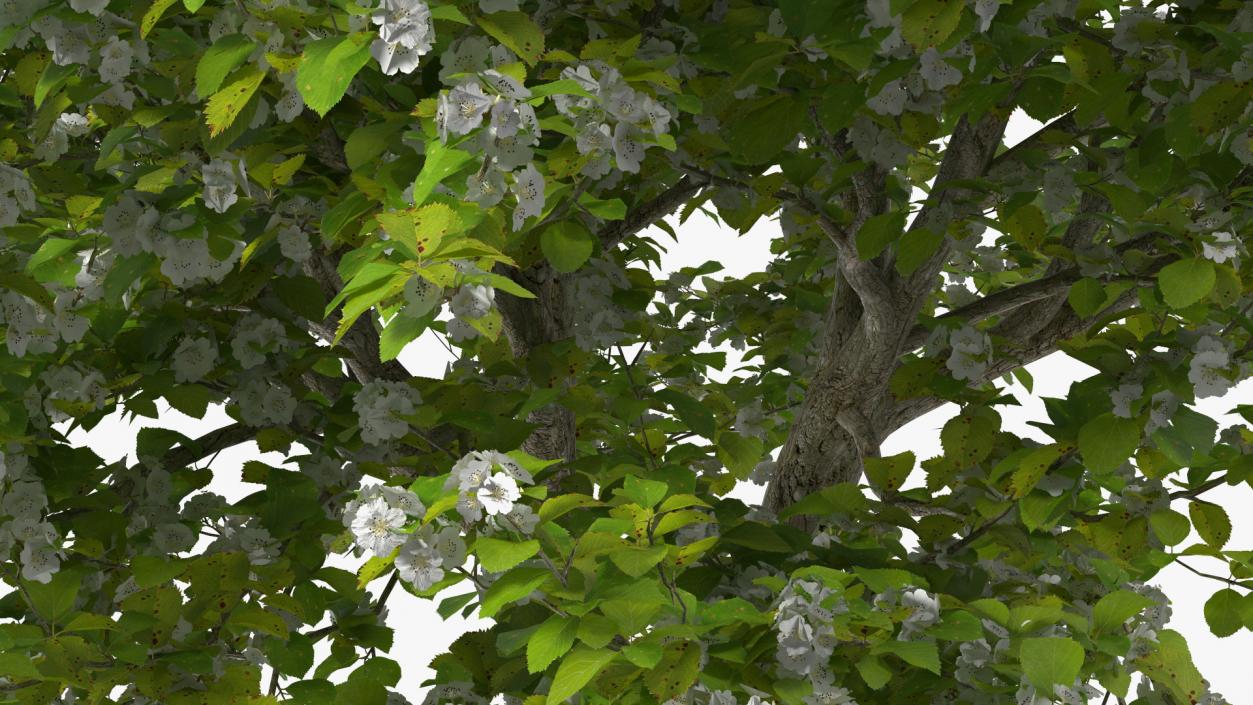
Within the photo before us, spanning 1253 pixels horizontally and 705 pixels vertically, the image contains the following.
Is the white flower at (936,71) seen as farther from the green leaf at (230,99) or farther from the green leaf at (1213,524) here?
the green leaf at (230,99)

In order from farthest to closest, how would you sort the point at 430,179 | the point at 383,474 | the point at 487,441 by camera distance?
the point at 383,474, the point at 487,441, the point at 430,179

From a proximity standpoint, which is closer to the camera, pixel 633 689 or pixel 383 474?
pixel 633 689

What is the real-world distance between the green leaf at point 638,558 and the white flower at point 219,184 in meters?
1.08

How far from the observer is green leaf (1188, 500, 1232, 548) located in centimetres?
266

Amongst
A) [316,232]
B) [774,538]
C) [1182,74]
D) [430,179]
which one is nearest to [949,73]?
[1182,74]

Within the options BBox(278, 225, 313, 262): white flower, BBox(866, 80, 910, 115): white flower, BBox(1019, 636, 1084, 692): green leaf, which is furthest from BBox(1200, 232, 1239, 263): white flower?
BBox(278, 225, 313, 262): white flower

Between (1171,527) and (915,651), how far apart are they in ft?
2.93

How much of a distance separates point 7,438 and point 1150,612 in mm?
2439

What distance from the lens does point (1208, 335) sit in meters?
2.49

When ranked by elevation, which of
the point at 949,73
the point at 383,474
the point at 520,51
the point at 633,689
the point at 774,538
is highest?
the point at 949,73

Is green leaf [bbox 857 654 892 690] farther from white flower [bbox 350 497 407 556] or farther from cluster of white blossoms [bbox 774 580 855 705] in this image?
white flower [bbox 350 497 407 556]

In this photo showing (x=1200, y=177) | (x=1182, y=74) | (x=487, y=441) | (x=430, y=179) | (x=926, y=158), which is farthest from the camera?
(x=926, y=158)

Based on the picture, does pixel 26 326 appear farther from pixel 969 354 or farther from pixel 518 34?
pixel 969 354

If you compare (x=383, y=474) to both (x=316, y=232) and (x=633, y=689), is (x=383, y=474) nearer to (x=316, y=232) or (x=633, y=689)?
(x=316, y=232)
